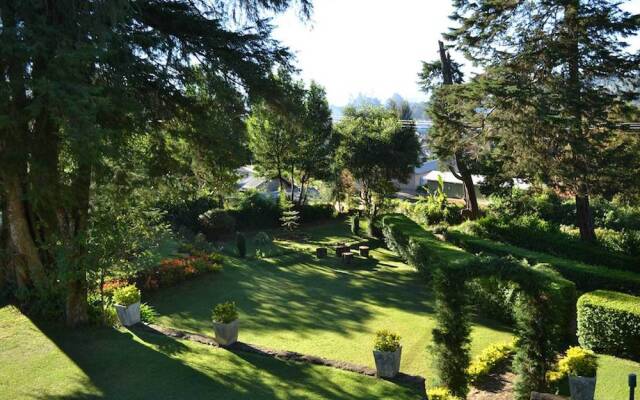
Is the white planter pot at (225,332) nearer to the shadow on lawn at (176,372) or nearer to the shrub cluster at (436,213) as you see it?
the shadow on lawn at (176,372)

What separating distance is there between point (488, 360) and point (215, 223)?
18.0 metres

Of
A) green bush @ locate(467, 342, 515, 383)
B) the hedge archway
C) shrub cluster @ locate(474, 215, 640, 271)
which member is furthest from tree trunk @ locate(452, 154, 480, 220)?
the hedge archway

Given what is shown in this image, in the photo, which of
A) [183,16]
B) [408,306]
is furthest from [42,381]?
[408,306]

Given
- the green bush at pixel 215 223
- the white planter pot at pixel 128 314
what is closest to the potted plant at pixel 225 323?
the white planter pot at pixel 128 314

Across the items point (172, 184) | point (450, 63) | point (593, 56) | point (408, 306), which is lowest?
point (408, 306)

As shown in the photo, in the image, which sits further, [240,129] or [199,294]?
[199,294]

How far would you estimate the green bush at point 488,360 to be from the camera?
9.32 m

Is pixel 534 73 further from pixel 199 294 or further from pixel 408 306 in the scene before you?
pixel 199 294

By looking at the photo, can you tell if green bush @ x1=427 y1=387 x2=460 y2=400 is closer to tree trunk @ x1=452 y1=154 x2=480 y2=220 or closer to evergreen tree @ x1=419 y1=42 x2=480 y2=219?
evergreen tree @ x1=419 y1=42 x2=480 y2=219

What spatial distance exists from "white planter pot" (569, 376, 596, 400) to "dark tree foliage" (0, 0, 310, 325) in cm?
757

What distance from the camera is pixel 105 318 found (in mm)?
10539

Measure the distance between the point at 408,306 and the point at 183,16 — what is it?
32.1 ft

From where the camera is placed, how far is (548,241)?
1817 cm

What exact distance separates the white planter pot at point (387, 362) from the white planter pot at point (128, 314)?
556cm
